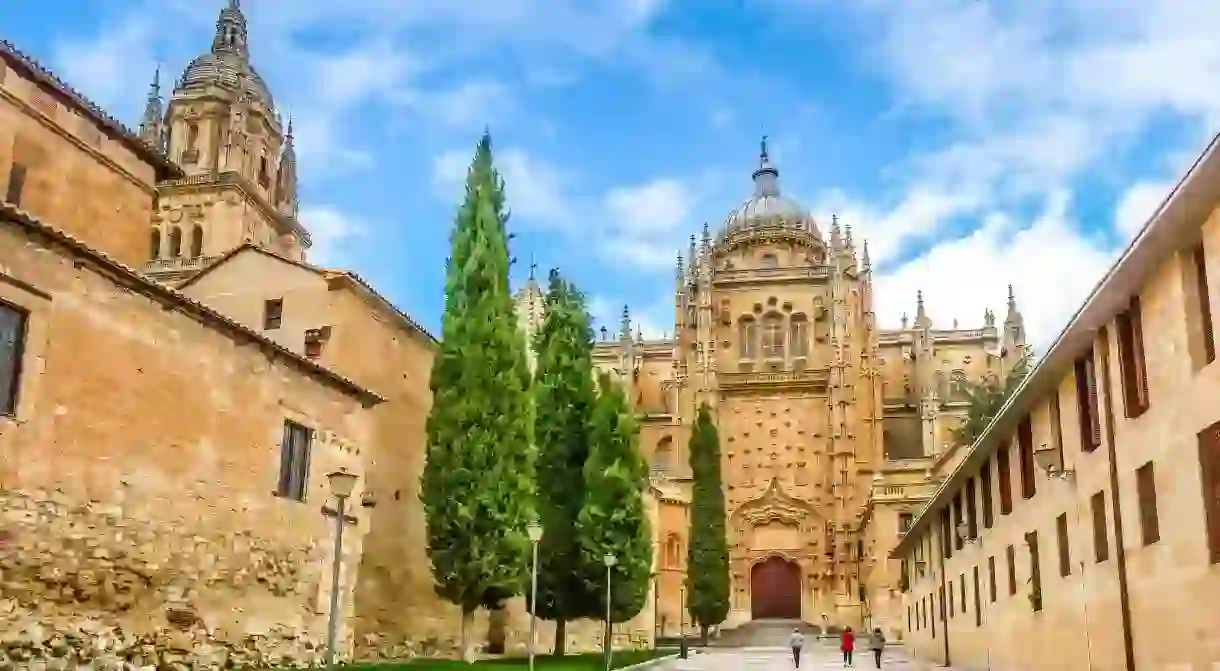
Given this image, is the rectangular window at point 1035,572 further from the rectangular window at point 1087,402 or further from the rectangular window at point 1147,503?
the rectangular window at point 1147,503

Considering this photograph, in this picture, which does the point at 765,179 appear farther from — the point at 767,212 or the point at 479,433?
the point at 479,433

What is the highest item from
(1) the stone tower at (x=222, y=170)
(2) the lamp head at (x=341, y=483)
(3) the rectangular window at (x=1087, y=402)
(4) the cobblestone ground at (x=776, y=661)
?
(1) the stone tower at (x=222, y=170)

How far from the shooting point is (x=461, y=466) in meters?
21.5

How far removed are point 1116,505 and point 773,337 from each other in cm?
4944

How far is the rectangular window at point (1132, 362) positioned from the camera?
38.6 feet

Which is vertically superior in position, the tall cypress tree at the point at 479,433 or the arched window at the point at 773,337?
the arched window at the point at 773,337

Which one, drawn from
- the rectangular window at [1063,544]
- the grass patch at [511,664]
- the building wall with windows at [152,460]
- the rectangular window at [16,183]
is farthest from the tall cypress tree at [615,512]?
the rectangular window at [16,183]

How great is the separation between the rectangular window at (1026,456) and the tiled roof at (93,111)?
1689 cm

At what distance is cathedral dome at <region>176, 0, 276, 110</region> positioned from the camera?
4828cm

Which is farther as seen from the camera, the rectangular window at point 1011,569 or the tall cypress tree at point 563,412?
the tall cypress tree at point 563,412

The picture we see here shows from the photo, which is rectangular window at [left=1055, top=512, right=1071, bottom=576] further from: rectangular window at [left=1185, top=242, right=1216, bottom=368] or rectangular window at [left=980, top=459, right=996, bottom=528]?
rectangular window at [left=1185, top=242, right=1216, bottom=368]

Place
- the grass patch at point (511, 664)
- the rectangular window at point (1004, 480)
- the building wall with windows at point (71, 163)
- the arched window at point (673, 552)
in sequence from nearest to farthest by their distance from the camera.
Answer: the building wall with windows at point (71, 163)
the rectangular window at point (1004, 480)
the grass patch at point (511, 664)
the arched window at point (673, 552)

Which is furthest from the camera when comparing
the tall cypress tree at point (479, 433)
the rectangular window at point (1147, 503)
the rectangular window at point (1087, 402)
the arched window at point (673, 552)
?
the arched window at point (673, 552)

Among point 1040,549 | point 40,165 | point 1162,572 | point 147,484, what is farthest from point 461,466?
point 1162,572
